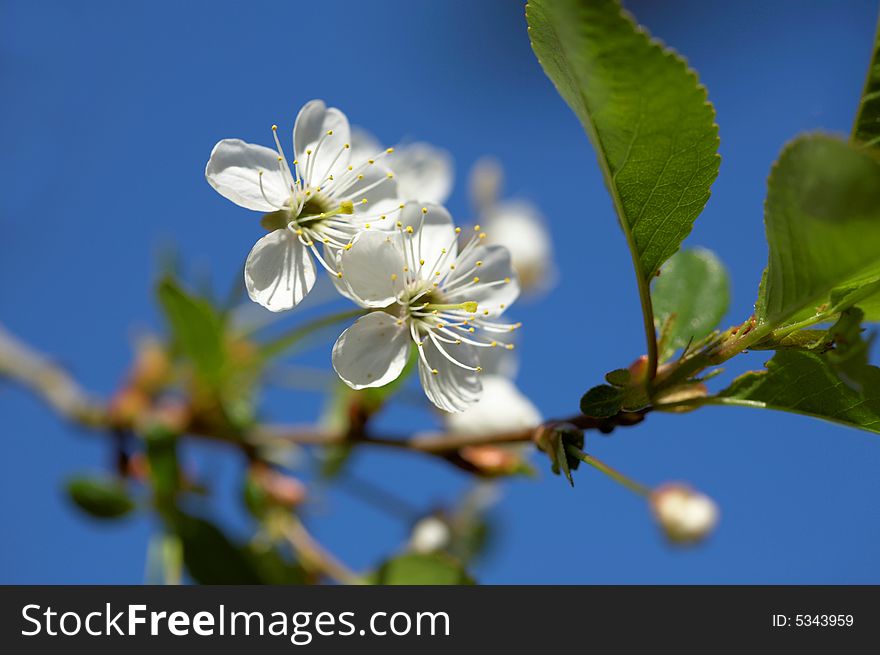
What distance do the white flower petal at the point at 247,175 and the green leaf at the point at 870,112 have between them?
0.46m

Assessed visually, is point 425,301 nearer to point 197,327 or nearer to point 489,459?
point 489,459

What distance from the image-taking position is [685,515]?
1067 mm

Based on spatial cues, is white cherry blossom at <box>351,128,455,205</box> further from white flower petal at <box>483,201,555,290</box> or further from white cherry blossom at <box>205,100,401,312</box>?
white flower petal at <box>483,201,555,290</box>

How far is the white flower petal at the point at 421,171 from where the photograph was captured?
0.89m

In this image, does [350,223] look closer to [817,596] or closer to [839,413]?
[839,413]

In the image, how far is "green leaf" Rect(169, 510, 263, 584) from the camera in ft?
3.49

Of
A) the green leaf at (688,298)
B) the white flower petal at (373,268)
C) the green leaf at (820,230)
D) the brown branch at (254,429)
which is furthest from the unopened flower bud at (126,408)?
the green leaf at (820,230)

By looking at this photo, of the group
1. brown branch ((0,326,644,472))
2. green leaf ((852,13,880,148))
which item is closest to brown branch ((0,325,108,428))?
brown branch ((0,326,644,472))

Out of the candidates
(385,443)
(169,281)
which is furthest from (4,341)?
(385,443)

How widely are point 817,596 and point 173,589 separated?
75 centimetres

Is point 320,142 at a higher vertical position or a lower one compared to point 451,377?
higher

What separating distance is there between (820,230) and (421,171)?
47 cm

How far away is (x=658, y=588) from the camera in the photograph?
1.01 m

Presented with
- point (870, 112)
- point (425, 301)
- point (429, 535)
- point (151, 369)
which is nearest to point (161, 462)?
point (151, 369)
